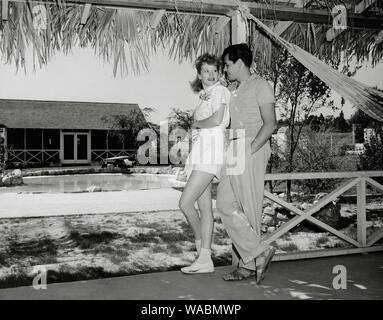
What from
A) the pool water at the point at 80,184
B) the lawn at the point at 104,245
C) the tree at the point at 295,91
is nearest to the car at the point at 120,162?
the pool water at the point at 80,184

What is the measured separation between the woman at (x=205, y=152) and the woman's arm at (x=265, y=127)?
259 millimetres

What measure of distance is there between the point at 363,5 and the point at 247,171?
202 centimetres

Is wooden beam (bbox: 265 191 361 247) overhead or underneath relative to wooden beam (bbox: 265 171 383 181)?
underneath

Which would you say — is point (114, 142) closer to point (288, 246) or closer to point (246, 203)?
point (288, 246)

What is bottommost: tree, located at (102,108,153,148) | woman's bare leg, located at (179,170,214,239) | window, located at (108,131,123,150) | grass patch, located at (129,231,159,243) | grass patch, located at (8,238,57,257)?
grass patch, located at (8,238,57,257)

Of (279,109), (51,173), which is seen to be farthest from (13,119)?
(279,109)

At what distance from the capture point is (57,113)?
2327 centimetres

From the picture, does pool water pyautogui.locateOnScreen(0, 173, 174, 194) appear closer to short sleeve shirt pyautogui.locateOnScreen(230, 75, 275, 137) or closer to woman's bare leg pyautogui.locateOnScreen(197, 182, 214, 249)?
woman's bare leg pyautogui.locateOnScreen(197, 182, 214, 249)

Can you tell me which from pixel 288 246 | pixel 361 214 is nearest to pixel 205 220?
pixel 361 214

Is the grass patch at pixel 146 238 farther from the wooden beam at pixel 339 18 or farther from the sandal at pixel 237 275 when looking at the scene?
the wooden beam at pixel 339 18

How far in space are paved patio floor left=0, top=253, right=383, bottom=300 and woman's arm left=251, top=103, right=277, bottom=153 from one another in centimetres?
87

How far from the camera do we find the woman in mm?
2723

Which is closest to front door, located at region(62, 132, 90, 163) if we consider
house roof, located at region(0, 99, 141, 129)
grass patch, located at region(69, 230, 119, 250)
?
house roof, located at region(0, 99, 141, 129)

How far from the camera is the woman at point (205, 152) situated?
2.72 meters
